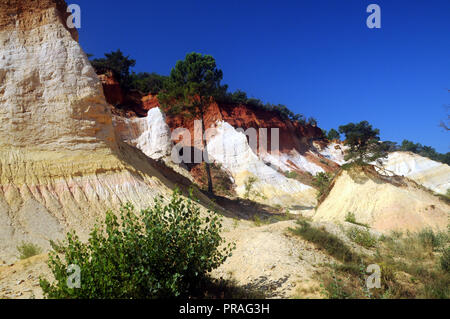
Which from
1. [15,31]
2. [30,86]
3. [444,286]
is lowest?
[444,286]

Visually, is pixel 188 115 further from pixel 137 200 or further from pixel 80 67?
pixel 137 200

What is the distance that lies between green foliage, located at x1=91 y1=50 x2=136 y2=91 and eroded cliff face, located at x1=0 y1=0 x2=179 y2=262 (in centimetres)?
2346

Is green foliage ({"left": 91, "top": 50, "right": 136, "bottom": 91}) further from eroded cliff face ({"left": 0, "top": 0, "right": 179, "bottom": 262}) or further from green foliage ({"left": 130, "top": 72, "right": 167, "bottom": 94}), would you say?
eroded cliff face ({"left": 0, "top": 0, "right": 179, "bottom": 262})

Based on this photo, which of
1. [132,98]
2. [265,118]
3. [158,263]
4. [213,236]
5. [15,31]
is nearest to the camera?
[158,263]

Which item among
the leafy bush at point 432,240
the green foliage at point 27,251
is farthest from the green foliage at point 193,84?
the leafy bush at point 432,240

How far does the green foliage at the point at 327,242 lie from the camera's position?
7043 millimetres

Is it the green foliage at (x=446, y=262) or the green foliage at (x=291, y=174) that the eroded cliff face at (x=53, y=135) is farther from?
the green foliage at (x=291, y=174)

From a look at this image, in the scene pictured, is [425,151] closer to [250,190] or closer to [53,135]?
[250,190]

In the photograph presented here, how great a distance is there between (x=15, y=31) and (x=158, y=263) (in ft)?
50.3

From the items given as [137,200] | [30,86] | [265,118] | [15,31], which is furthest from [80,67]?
[265,118]

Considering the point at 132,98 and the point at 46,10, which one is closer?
the point at 46,10

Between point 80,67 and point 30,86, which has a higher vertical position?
point 80,67

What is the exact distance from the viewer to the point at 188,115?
83.2 ft
